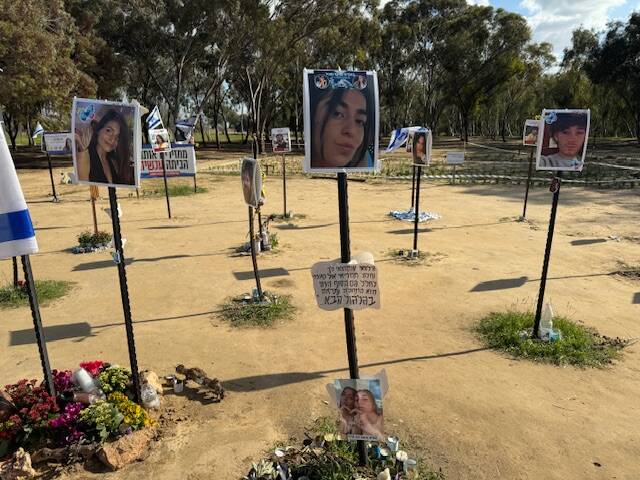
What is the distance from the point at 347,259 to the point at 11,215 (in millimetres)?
2895

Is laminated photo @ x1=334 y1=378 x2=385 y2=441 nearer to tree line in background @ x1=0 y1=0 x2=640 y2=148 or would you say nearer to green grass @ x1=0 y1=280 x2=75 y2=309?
green grass @ x1=0 y1=280 x2=75 y2=309

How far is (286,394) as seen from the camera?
5461 millimetres

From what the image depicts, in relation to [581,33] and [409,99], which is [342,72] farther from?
[409,99]

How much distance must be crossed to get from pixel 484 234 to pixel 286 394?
9211 mm

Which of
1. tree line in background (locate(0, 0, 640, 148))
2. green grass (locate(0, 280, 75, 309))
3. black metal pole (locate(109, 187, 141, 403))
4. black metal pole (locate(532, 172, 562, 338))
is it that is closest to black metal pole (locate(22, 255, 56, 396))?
black metal pole (locate(109, 187, 141, 403))

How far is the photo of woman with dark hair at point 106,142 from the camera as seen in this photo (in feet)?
14.4

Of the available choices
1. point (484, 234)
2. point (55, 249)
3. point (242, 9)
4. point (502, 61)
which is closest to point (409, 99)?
point (502, 61)

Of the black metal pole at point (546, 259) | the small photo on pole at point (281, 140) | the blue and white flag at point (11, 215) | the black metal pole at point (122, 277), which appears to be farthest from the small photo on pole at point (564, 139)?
the small photo on pole at point (281, 140)

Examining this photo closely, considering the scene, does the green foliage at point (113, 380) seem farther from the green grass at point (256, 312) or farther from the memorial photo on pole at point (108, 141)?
the green grass at point (256, 312)

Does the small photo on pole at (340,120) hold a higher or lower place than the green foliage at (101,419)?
higher

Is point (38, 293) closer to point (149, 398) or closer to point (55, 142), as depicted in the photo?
point (149, 398)

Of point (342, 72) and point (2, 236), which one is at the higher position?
point (342, 72)

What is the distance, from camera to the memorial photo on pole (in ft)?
14.4

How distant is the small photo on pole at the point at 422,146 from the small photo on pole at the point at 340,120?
7.67m
